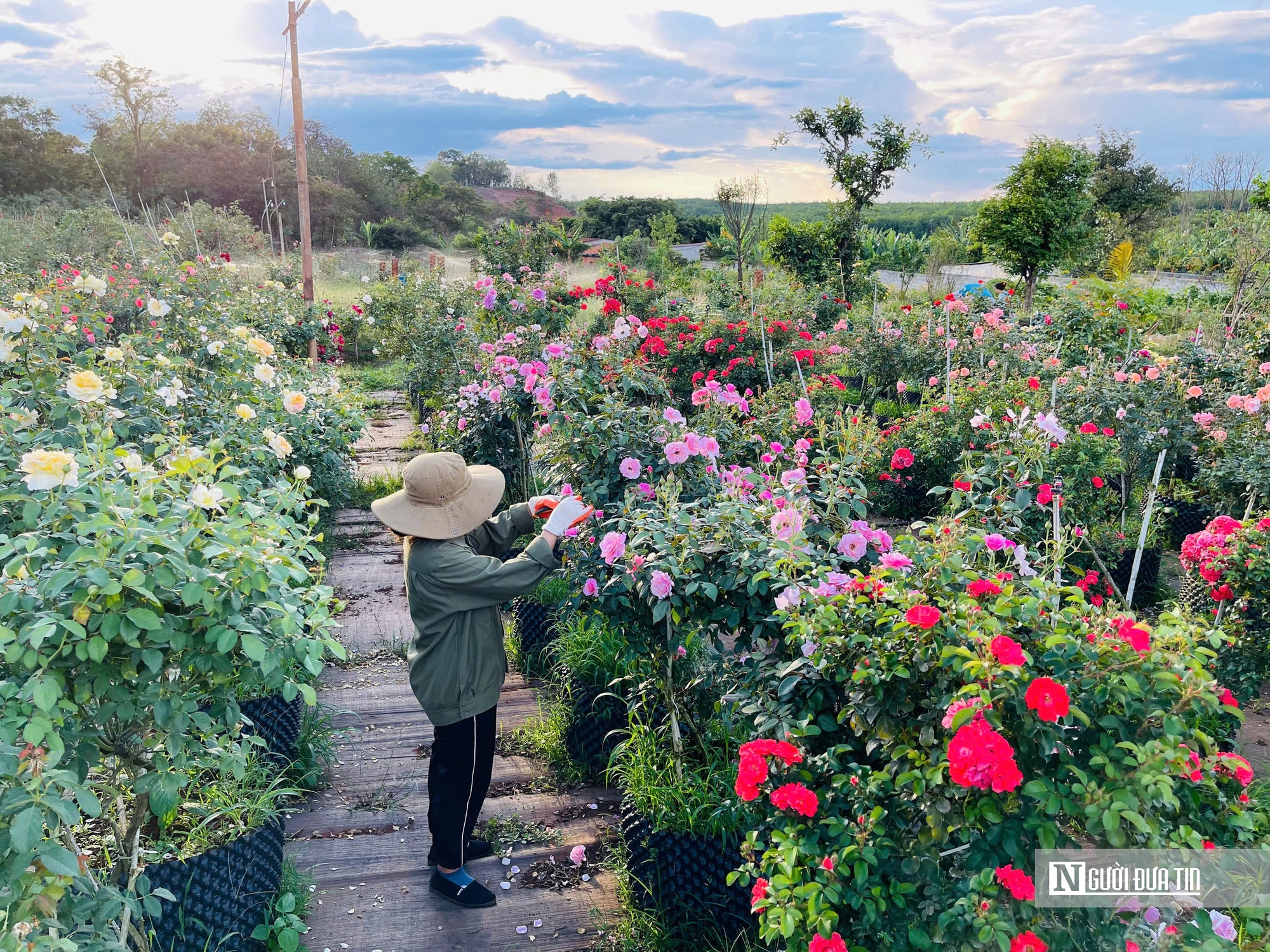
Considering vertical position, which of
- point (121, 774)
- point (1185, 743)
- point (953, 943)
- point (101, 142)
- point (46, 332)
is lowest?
point (121, 774)

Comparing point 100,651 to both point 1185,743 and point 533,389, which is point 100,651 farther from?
point 533,389

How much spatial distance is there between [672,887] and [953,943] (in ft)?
3.29

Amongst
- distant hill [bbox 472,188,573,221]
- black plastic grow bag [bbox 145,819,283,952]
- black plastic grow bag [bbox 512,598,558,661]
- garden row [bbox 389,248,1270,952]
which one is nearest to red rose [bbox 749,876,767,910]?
garden row [bbox 389,248,1270,952]

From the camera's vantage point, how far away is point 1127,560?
4.97 m

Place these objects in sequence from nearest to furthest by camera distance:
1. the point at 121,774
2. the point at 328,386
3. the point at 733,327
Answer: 1. the point at 121,774
2. the point at 328,386
3. the point at 733,327

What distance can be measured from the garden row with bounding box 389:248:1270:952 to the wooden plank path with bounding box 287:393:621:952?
208 mm

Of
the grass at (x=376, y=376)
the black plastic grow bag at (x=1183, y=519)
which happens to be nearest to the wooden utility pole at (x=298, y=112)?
the grass at (x=376, y=376)

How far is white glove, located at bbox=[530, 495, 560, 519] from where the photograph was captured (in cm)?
258

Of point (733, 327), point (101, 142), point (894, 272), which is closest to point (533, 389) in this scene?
point (733, 327)

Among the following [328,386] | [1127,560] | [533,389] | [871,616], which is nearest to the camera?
[871,616]

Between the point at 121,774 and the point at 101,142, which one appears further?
the point at 101,142

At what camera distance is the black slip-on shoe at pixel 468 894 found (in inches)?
95.0

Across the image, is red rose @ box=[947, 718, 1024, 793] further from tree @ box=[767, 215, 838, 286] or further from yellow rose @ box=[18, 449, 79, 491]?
tree @ box=[767, 215, 838, 286]

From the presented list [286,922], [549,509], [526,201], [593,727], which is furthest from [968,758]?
[526,201]
